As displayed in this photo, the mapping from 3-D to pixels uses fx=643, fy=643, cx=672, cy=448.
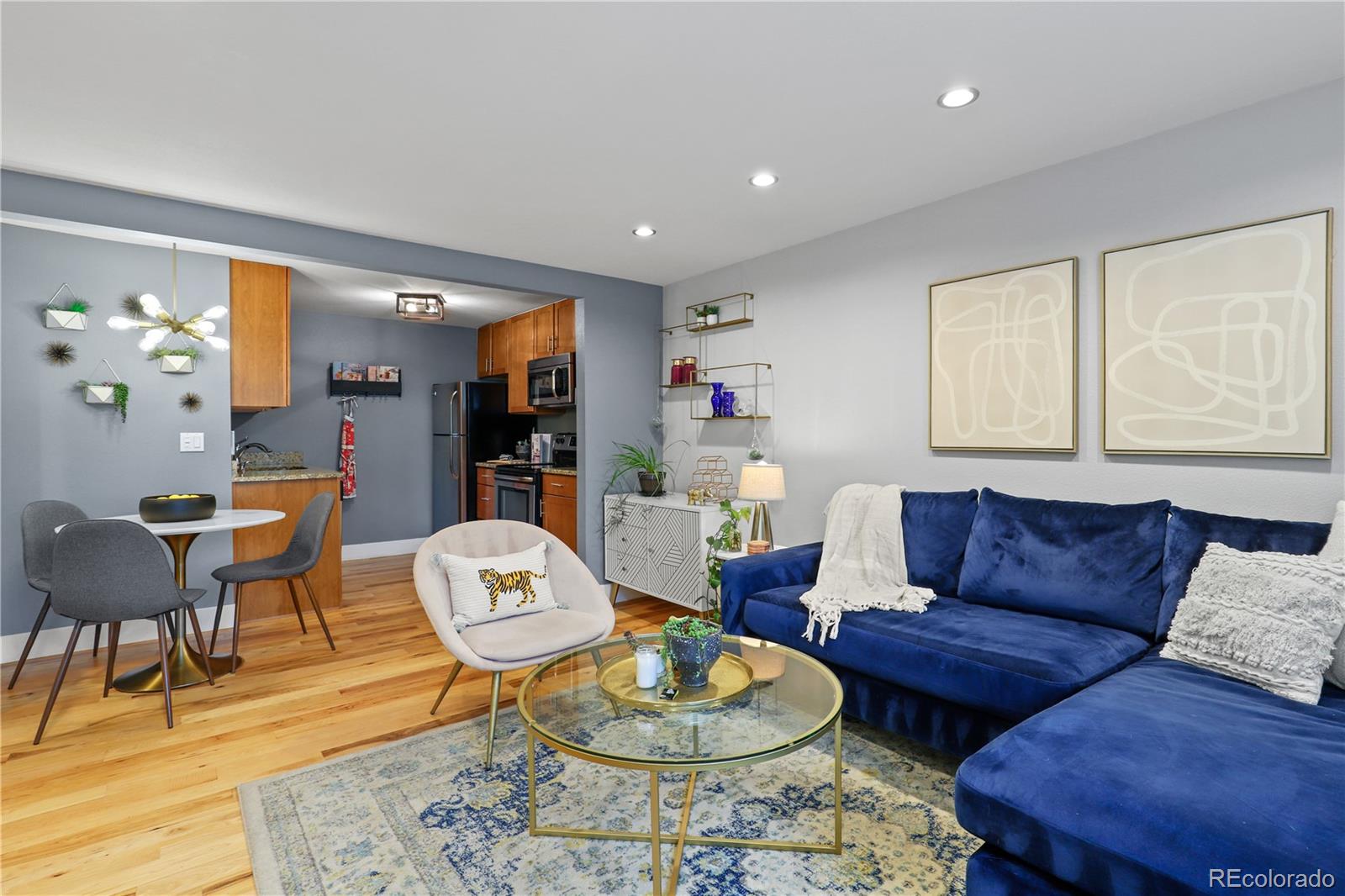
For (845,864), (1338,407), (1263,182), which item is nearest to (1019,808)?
(845,864)

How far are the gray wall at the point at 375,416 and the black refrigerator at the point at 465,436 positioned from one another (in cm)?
18

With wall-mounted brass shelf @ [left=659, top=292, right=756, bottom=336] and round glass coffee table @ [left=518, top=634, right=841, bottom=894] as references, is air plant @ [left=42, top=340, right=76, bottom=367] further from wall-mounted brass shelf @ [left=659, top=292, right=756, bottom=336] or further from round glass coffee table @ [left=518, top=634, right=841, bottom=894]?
wall-mounted brass shelf @ [left=659, top=292, right=756, bottom=336]

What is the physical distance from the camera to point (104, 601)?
272cm

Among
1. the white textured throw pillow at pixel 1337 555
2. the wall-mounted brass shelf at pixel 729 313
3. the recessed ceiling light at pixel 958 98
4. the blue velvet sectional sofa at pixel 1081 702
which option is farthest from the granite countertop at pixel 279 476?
the white textured throw pillow at pixel 1337 555

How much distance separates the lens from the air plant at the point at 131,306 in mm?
3725

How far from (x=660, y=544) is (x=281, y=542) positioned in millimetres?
2601

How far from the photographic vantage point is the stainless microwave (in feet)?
16.8

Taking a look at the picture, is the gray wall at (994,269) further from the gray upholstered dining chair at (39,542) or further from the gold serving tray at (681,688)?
the gray upholstered dining chair at (39,542)

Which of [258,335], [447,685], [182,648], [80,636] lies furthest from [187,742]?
[258,335]

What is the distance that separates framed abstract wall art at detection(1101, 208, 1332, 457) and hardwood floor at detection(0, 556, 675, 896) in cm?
290

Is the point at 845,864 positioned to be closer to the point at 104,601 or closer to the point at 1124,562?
the point at 1124,562

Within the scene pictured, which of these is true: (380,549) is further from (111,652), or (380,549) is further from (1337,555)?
(1337,555)

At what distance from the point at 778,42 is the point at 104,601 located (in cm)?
342

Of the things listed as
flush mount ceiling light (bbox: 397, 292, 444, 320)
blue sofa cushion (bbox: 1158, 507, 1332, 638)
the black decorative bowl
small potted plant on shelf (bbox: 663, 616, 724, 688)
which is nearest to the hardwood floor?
the black decorative bowl
